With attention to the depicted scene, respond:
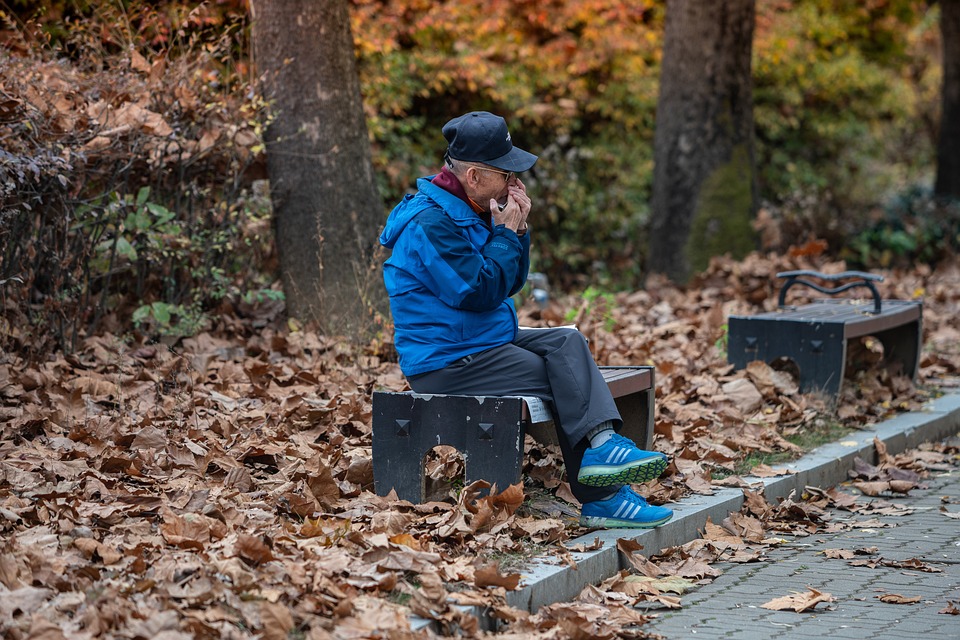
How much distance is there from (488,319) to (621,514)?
99 cm

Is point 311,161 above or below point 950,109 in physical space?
below

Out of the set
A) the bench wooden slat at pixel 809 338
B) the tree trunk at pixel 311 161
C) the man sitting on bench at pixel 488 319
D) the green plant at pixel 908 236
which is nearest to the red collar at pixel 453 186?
the man sitting on bench at pixel 488 319

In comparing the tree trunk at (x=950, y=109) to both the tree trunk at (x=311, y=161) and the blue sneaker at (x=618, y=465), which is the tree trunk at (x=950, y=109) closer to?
the tree trunk at (x=311, y=161)

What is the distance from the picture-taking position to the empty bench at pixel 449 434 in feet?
15.1

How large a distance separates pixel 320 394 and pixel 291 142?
2482mm

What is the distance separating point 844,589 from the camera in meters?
4.48

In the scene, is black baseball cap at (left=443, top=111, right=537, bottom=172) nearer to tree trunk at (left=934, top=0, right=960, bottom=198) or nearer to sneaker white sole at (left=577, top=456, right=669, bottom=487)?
sneaker white sole at (left=577, top=456, right=669, bottom=487)

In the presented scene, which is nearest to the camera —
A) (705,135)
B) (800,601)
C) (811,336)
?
(800,601)

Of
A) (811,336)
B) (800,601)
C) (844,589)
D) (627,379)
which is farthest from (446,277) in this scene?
(811,336)

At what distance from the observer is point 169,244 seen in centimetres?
749

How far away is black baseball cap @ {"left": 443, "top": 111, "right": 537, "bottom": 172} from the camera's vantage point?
4.69 meters

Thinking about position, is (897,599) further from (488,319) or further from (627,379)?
(488,319)

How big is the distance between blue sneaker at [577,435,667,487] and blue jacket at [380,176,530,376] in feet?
2.12

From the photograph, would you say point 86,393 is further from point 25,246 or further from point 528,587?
point 528,587
